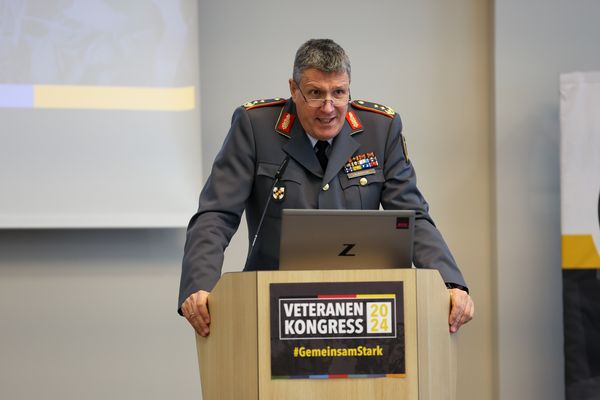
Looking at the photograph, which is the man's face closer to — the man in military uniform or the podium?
the man in military uniform

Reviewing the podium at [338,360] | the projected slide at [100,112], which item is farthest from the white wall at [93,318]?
the podium at [338,360]

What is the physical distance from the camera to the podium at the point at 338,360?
196 centimetres

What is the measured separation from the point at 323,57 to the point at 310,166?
32 centimetres

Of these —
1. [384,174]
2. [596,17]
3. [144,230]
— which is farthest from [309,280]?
[596,17]

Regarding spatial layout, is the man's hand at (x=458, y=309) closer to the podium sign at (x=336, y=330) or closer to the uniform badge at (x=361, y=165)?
the podium sign at (x=336, y=330)

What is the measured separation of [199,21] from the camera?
4.42 m

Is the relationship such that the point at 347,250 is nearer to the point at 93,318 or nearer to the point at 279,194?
the point at 279,194

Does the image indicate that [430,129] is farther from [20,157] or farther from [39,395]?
→ [39,395]

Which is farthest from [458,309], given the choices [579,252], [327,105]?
[579,252]

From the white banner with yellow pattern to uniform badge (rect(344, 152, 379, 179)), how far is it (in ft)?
5.59

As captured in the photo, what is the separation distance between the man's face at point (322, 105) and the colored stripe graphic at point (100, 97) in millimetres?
1588

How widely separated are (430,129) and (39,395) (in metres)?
2.24

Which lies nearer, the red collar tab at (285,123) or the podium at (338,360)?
the podium at (338,360)

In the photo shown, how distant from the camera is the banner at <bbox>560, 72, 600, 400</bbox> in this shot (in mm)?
4082
